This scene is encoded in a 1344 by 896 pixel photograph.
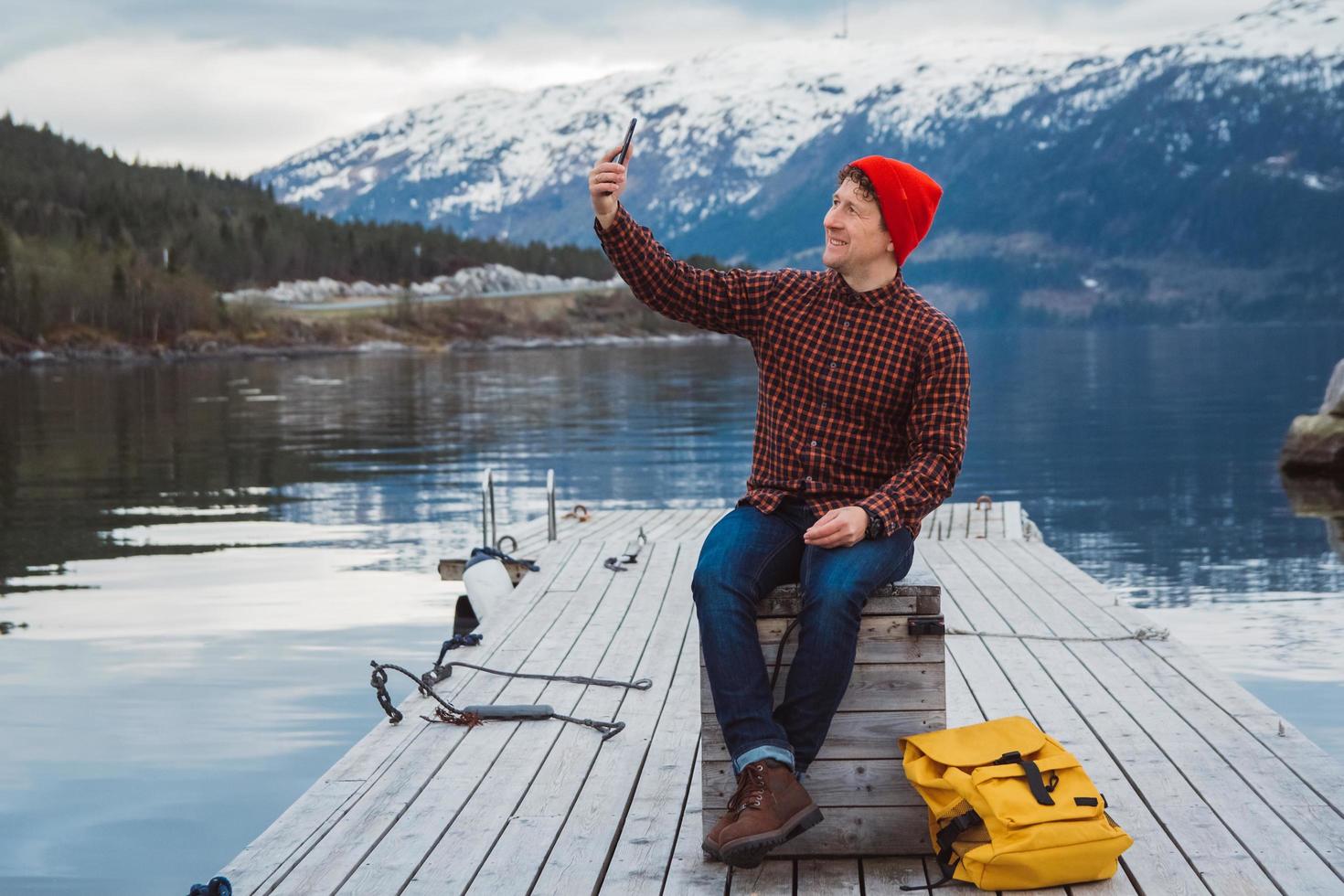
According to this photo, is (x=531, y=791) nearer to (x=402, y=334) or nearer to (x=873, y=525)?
(x=873, y=525)

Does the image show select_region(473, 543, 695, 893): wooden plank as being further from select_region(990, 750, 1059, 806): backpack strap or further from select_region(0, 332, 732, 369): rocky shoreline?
select_region(0, 332, 732, 369): rocky shoreline

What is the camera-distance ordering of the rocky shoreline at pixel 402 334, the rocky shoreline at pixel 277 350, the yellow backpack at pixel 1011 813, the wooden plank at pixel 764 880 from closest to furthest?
the yellow backpack at pixel 1011 813, the wooden plank at pixel 764 880, the rocky shoreline at pixel 277 350, the rocky shoreline at pixel 402 334

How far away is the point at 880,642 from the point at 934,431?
0.63 metres

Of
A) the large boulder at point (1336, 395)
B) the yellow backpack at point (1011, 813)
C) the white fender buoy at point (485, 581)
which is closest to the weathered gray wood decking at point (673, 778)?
the yellow backpack at point (1011, 813)

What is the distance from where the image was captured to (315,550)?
15727 millimetres

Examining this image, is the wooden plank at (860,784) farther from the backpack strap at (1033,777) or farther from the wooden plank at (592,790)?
the wooden plank at (592,790)

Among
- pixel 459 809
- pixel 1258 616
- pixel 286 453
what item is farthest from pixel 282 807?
pixel 286 453

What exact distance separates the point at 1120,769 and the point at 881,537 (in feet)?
4.98

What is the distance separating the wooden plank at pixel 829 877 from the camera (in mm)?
4051

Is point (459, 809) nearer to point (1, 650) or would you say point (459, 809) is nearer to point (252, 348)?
point (1, 650)

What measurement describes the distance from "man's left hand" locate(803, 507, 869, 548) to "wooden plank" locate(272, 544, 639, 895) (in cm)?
155

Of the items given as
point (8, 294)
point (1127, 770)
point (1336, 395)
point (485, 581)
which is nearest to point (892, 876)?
point (1127, 770)

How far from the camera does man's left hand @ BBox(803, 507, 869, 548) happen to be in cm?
417

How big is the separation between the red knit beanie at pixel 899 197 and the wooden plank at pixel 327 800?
2.49 m
